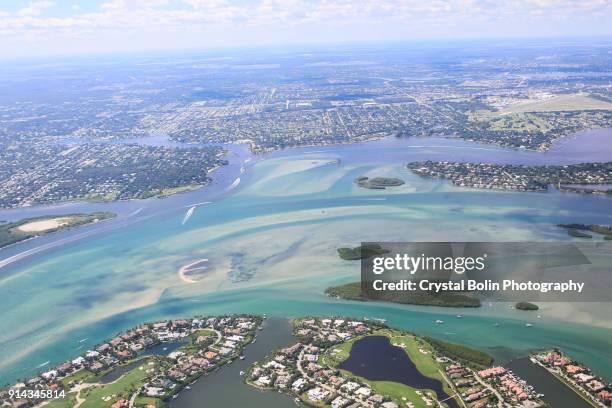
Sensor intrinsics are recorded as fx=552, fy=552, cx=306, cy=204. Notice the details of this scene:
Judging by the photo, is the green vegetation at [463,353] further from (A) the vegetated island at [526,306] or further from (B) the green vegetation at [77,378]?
(B) the green vegetation at [77,378]

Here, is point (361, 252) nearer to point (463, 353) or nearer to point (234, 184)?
point (463, 353)

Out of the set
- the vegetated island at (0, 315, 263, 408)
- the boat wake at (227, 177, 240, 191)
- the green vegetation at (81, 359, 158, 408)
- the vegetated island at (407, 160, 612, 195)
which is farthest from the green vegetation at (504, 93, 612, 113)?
the green vegetation at (81, 359, 158, 408)

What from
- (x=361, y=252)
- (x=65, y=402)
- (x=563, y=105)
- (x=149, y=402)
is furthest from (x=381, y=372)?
(x=563, y=105)

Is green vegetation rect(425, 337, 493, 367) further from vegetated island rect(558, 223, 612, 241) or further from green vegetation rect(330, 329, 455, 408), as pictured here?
vegetated island rect(558, 223, 612, 241)

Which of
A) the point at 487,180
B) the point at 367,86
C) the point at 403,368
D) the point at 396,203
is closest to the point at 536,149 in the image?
the point at 487,180

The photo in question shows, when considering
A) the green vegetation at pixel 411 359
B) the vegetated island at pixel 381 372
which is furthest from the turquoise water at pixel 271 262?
the vegetated island at pixel 381 372

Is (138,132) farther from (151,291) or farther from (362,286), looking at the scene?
(362,286)
